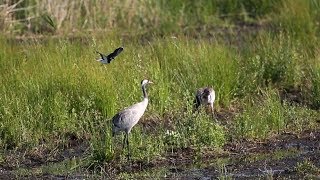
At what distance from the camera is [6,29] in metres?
15.3

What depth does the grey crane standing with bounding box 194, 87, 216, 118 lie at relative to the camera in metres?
11.2

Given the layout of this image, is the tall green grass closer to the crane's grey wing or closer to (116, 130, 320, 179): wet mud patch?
(116, 130, 320, 179): wet mud patch

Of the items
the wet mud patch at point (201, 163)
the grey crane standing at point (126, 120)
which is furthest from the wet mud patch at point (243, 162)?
the grey crane standing at point (126, 120)

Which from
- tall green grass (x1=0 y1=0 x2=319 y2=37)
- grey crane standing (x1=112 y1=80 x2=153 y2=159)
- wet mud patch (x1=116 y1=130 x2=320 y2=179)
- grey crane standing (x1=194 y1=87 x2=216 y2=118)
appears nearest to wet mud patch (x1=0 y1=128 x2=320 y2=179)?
wet mud patch (x1=116 y1=130 x2=320 y2=179)

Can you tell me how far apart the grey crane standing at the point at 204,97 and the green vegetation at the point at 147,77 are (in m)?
0.16

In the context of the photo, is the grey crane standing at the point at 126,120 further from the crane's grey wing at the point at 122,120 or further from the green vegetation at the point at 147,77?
the green vegetation at the point at 147,77

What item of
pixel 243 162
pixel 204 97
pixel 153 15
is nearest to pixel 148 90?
pixel 204 97

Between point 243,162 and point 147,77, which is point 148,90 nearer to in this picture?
point 147,77

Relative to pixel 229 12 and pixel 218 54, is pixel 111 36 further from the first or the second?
pixel 229 12

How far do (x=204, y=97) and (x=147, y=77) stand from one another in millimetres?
1048

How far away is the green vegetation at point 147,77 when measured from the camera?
10.4 m

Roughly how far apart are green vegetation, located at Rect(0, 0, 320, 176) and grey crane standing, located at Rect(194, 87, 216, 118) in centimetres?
16

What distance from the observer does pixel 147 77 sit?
12.1 m

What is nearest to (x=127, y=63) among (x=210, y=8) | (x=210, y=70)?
(x=210, y=70)
